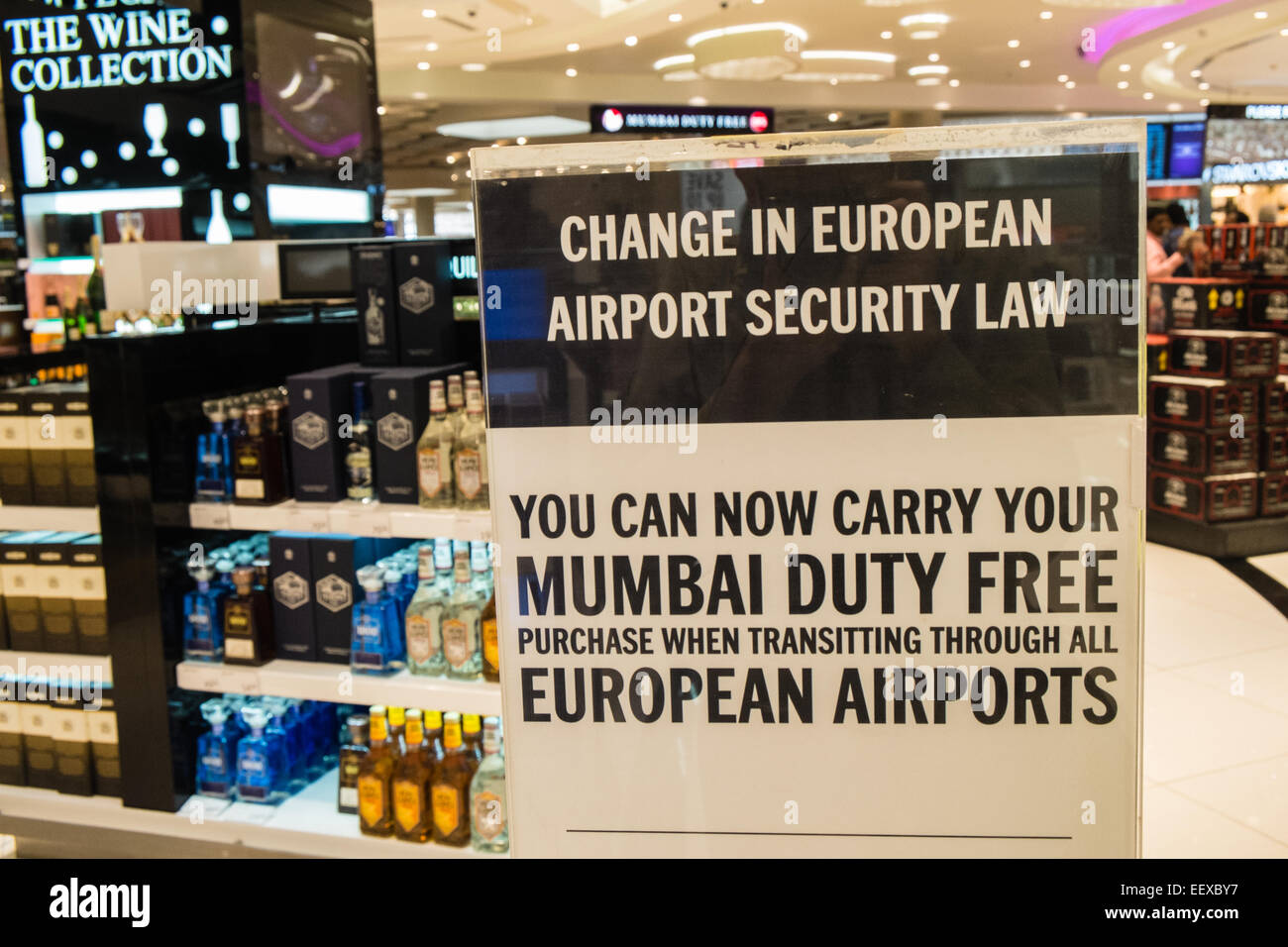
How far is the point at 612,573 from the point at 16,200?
541 cm

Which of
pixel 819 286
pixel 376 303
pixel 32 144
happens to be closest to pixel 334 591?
pixel 376 303

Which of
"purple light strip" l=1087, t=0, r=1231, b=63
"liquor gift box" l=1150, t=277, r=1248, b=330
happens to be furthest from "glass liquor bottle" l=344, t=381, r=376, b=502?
"purple light strip" l=1087, t=0, r=1231, b=63

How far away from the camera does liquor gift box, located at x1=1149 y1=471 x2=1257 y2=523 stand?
5.72 metres

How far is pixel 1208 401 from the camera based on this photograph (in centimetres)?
572

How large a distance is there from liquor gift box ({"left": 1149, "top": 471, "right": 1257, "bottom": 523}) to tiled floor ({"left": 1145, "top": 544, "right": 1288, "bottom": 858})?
0.45 metres

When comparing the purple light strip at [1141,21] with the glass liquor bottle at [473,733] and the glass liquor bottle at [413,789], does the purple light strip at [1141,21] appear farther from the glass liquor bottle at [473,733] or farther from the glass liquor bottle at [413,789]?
the glass liquor bottle at [413,789]

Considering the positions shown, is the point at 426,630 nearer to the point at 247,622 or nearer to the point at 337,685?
the point at 337,685

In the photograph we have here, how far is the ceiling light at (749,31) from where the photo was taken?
31.9 ft

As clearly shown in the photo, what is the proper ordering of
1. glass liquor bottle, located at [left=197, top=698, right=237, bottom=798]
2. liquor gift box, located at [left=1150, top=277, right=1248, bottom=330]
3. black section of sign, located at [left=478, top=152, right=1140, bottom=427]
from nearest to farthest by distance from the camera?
black section of sign, located at [left=478, top=152, right=1140, bottom=427] < glass liquor bottle, located at [left=197, top=698, right=237, bottom=798] < liquor gift box, located at [left=1150, top=277, right=1248, bottom=330]

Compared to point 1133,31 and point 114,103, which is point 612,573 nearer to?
point 114,103

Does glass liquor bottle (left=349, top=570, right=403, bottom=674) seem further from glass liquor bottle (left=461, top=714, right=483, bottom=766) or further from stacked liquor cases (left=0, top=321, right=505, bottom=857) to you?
glass liquor bottle (left=461, top=714, right=483, bottom=766)

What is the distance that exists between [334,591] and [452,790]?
0.55 metres

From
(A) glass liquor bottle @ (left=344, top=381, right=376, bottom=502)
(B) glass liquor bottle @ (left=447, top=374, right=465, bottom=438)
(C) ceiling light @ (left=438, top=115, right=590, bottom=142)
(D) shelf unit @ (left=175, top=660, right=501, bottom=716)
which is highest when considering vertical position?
(C) ceiling light @ (left=438, top=115, right=590, bottom=142)
